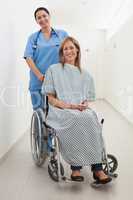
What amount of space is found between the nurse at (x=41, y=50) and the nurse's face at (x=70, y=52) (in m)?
0.32

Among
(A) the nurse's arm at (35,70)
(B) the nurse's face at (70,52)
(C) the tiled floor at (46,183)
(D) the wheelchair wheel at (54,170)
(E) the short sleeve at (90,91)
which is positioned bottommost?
(C) the tiled floor at (46,183)

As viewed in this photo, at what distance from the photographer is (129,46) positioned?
15.4 ft

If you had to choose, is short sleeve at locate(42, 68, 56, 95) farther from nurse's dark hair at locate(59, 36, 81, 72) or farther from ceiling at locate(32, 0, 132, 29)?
ceiling at locate(32, 0, 132, 29)

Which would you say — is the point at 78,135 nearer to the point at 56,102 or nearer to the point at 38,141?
the point at 56,102

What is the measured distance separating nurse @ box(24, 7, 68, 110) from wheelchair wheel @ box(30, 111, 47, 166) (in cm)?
25

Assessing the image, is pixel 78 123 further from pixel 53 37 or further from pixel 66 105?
pixel 53 37

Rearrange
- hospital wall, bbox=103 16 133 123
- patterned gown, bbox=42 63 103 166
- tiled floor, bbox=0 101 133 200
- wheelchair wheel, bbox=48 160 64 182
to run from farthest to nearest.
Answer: hospital wall, bbox=103 16 133 123 → wheelchair wheel, bbox=48 160 64 182 → patterned gown, bbox=42 63 103 166 → tiled floor, bbox=0 101 133 200

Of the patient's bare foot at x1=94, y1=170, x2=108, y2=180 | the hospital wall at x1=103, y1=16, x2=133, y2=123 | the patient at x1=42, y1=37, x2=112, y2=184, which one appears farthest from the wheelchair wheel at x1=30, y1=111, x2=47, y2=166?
the hospital wall at x1=103, y1=16, x2=133, y2=123

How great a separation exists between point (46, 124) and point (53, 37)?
98 cm

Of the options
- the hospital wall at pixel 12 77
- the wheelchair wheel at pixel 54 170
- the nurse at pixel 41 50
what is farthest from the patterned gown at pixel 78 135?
the hospital wall at pixel 12 77

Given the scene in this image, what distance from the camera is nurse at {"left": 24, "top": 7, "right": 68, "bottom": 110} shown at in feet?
8.67

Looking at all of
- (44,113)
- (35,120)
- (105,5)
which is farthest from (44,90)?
(105,5)

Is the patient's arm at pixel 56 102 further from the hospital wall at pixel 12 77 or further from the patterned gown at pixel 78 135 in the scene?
the hospital wall at pixel 12 77

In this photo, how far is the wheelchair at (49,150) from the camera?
2051 mm
